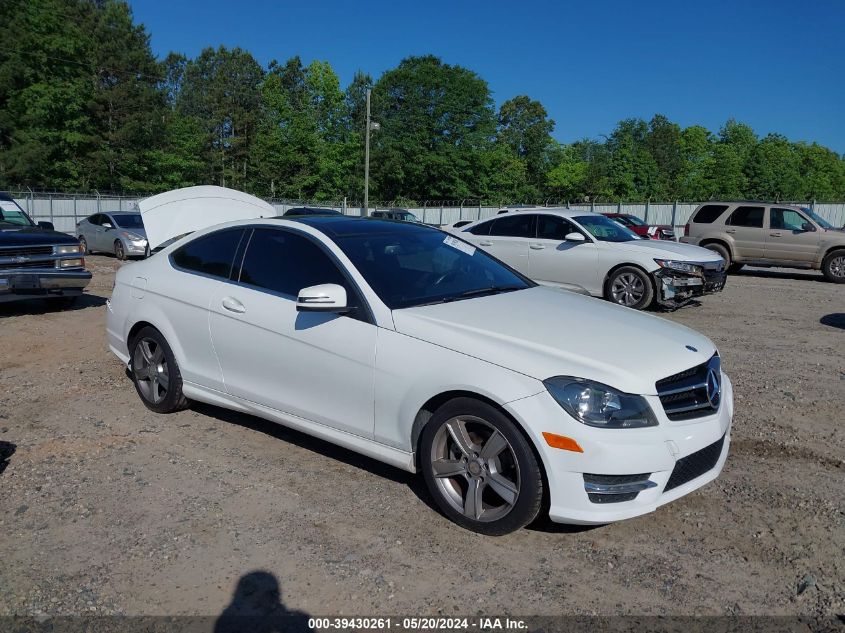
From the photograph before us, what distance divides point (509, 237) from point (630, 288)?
224 centimetres

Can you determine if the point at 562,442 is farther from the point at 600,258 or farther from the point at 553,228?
the point at 553,228

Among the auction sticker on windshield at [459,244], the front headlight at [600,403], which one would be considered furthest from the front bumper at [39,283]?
the front headlight at [600,403]

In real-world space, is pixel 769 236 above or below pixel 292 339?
→ above

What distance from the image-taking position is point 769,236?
666 inches

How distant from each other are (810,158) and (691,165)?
1918 centimetres

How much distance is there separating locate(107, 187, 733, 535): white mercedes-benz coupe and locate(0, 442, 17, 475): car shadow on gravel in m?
1.02

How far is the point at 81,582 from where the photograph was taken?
3.15 metres

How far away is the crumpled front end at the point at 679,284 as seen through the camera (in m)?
10.7

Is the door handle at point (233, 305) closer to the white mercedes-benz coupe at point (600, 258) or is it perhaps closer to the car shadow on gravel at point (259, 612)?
the car shadow on gravel at point (259, 612)

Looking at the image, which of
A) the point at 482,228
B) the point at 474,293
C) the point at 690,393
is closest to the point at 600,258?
Answer: the point at 482,228

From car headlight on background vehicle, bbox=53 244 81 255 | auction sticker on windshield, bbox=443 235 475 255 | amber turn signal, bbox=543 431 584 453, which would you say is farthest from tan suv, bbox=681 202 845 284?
amber turn signal, bbox=543 431 584 453

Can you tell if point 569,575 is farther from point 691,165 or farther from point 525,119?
point 525,119

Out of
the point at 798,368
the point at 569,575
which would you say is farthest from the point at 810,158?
the point at 569,575

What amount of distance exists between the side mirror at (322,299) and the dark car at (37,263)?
693cm
